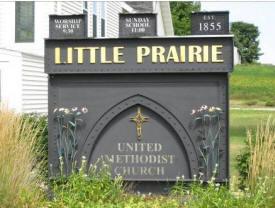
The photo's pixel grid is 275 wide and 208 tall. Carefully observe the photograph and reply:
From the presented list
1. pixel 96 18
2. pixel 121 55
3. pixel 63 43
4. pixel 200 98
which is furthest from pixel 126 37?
pixel 96 18

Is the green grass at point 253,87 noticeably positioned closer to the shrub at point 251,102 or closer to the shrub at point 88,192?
the shrub at point 251,102

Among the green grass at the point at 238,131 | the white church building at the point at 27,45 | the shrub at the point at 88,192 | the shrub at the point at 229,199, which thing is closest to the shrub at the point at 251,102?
the green grass at the point at 238,131

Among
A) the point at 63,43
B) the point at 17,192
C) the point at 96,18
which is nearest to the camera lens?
the point at 17,192

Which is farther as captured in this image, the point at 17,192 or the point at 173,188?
the point at 173,188

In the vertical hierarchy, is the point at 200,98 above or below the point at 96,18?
below

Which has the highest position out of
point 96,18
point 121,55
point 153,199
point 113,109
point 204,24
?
point 96,18

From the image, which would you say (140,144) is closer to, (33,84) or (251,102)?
(33,84)

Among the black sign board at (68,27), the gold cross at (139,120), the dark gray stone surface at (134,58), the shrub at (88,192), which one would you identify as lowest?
the shrub at (88,192)

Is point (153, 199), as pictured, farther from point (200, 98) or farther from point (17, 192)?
point (17, 192)

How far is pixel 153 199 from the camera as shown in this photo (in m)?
5.98

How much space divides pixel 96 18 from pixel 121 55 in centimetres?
1658

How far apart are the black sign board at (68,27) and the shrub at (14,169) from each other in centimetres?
143

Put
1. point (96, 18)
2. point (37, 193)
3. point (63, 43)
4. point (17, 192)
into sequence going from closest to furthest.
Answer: point (17, 192)
point (37, 193)
point (63, 43)
point (96, 18)

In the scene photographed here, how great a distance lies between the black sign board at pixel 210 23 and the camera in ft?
20.8
